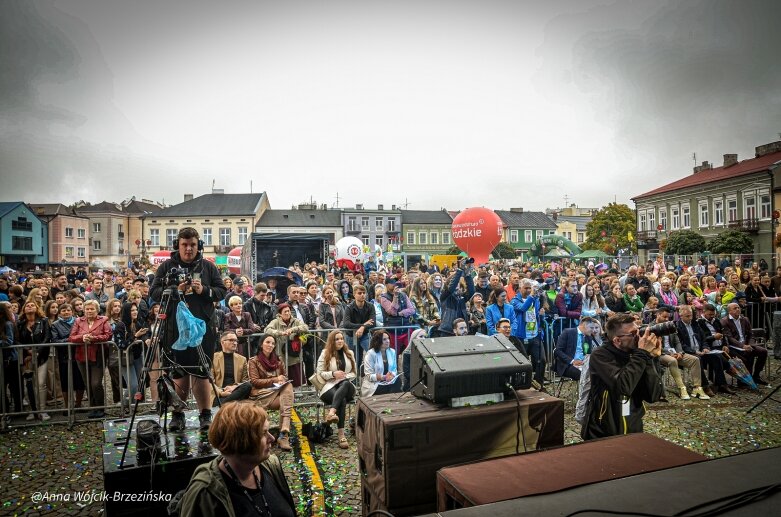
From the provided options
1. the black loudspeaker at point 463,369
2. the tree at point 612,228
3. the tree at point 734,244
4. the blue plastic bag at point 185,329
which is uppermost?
the tree at point 612,228

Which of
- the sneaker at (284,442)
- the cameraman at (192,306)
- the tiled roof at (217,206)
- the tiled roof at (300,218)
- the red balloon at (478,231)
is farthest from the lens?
the tiled roof at (300,218)

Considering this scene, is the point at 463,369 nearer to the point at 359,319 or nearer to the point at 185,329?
the point at 185,329

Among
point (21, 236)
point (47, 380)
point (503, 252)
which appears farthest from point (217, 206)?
point (47, 380)

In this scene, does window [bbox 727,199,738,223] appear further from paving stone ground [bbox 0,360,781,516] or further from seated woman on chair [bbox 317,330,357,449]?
seated woman on chair [bbox 317,330,357,449]

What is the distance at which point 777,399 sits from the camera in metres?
7.93

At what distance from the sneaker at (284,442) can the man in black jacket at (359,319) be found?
7.26 feet

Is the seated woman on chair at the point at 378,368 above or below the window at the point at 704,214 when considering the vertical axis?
below

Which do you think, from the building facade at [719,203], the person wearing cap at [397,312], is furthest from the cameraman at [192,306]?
the building facade at [719,203]

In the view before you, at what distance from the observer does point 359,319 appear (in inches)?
327

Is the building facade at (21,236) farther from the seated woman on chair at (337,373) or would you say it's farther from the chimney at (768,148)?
the chimney at (768,148)

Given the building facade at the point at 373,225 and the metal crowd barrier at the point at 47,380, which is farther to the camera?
the building facade at the point at 373,225

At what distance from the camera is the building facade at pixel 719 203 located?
1400 inches

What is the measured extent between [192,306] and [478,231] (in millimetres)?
14770

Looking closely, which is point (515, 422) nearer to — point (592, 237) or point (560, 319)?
point (560, 319)
